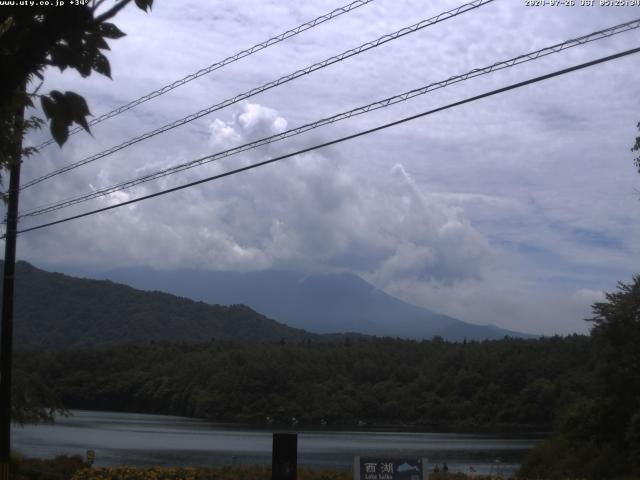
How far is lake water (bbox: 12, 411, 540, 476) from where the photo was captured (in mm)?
36844

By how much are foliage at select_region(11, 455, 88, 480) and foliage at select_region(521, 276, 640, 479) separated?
539 inches

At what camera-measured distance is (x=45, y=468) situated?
860 inches

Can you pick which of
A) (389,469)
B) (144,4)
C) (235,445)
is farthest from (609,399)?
(235,445)

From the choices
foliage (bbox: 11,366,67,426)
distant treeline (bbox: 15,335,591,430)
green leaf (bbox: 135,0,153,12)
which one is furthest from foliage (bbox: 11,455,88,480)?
distant treeline (bbox: 15,335,591,430)

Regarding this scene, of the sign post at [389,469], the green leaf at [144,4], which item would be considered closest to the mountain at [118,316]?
the sign post at [389,469]

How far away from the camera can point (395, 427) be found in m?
72.1

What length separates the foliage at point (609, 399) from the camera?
84.6 ft

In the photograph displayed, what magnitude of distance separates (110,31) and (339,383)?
243ft

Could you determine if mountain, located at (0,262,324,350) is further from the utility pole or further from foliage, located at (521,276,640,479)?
the utility pole

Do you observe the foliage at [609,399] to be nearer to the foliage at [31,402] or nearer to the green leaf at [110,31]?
the foliage at [31,402]

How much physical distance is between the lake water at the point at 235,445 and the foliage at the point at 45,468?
7.80 metres

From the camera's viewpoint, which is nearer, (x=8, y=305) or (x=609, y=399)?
(x=8, y=305)

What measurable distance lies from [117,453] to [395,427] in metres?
36.1

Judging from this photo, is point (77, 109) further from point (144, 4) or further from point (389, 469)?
point (389, 469)
